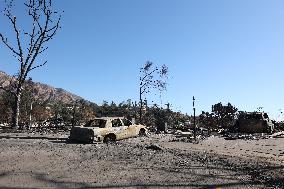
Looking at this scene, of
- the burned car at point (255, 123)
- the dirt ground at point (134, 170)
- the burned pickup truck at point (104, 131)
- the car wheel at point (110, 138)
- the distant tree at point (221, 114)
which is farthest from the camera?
the distant tree at point (221, 114)

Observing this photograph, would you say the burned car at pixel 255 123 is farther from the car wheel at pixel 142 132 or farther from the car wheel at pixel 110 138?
the car wheel at pixel 110 138

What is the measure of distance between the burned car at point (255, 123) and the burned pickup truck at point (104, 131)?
9566 mm

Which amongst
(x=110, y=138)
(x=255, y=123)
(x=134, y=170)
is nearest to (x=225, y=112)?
(x=255, y=123)

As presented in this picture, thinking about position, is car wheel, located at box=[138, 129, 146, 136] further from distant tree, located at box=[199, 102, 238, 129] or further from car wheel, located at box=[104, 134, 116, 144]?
distant tree, located at box=[199, 102, 238, 129]

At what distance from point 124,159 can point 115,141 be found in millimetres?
8177

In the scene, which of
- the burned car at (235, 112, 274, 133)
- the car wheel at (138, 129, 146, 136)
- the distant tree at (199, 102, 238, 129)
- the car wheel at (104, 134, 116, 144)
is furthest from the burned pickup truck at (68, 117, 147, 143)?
the distant tree at (199, 102, 238, 129)

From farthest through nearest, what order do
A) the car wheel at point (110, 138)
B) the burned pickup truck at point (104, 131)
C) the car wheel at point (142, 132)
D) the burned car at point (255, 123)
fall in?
the burned car at point (255, 123), the car wheel at point (142, 132), the car wheel at point (110, 138), the burned pickup truck at point (104, 131)

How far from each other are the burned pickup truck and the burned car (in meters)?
9.57

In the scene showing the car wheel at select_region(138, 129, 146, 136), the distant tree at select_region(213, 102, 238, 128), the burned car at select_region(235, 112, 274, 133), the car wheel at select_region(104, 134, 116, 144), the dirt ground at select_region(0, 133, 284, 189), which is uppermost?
the distant tree at select_region(213, 102, 238, 128)

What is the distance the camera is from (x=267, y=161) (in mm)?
13359

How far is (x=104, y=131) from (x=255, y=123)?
43.1 feet

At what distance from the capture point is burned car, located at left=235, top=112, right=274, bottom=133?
2891 cm

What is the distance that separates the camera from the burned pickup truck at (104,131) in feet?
66.5

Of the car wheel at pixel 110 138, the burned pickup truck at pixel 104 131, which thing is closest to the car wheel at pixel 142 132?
the burned pickup truck at pixel 104 131
